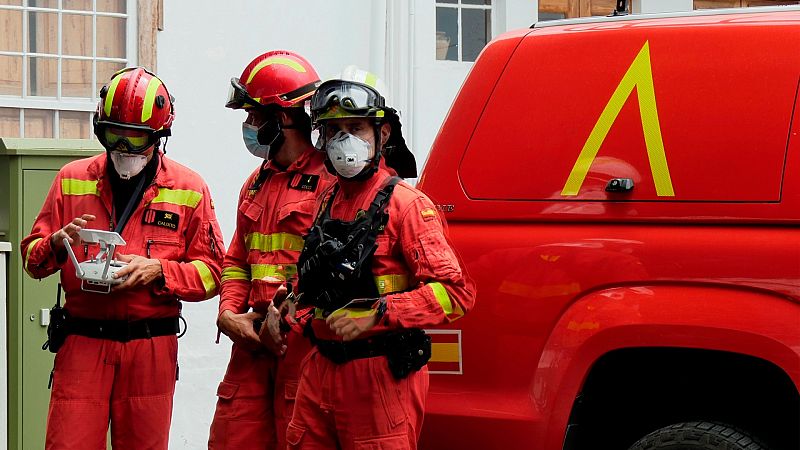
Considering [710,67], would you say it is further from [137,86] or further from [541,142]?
[137,86]

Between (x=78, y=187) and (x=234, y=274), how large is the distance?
0.68m

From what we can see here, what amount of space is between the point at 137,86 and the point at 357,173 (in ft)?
4.05

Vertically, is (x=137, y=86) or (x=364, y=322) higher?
(x=137, y=86)

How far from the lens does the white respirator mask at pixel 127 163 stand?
4992 millimetres

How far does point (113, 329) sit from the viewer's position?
495cm

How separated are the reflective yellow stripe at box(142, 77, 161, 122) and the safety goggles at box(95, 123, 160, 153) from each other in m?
0.05

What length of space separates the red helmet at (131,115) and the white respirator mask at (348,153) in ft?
3.48

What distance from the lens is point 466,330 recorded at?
178 inches

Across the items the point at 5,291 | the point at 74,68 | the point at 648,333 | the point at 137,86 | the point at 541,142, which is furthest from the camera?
the point at 74,68

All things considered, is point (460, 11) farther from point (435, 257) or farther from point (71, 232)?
point (435, 257)

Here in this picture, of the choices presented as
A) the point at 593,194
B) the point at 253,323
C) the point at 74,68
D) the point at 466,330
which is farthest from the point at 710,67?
the point at 74,68

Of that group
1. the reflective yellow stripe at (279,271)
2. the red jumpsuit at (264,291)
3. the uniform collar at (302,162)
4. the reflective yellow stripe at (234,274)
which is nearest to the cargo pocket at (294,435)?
the red jumpsuit at (264,291)

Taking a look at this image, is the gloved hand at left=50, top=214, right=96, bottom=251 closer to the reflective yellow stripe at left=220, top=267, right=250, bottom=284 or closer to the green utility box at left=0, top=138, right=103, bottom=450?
the reflective yellow stripe at left=220, top=267, right=250, bottom=284

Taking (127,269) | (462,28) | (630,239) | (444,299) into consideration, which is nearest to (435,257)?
(444,299)
